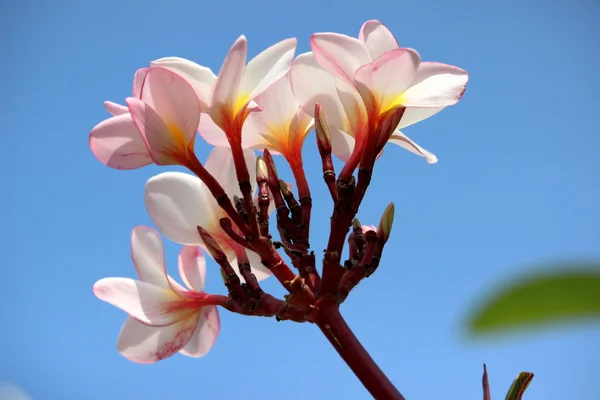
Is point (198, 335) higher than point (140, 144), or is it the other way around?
point (140, 144)

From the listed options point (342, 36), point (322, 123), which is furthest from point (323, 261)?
point (342, 36)

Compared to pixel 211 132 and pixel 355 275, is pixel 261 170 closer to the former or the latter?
pixel 211 132

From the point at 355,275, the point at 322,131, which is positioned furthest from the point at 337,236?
the point at 322,131

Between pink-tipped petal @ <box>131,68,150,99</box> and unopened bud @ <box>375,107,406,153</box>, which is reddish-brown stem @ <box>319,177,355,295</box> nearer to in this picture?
unopened bud @ <box>375,107,406,153</box>

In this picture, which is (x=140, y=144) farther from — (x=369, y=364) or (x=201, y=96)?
(x=369, y=364)

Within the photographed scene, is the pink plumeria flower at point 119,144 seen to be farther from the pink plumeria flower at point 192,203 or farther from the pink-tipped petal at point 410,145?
the pink-tipped petal at point 410,145
